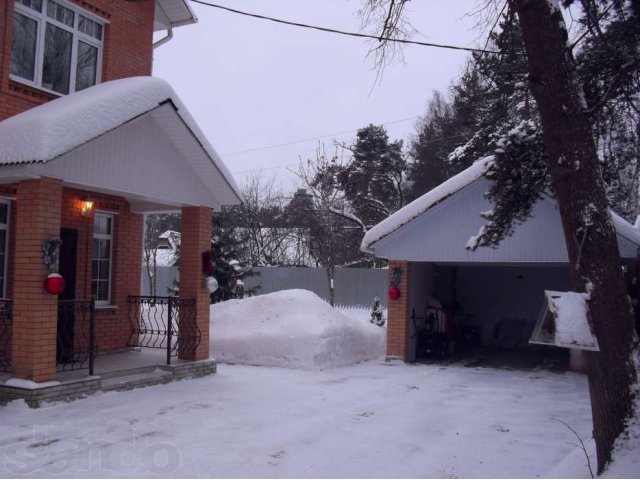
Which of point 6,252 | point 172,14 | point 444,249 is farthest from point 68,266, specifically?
point 444,249

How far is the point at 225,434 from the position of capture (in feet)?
22.8

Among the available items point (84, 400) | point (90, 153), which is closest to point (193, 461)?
point (84, 400)

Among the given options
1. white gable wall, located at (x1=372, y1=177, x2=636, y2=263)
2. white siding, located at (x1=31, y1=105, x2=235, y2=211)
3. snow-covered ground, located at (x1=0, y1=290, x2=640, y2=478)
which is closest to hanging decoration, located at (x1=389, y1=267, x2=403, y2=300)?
white gable wall, located at (x1=372, y1=177, x2=636, y2=263)

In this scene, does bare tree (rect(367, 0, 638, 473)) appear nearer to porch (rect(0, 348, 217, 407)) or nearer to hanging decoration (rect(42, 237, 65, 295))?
hanging decoration (rect(42, 237, 65, 295))

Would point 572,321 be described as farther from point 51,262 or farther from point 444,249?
point 444,249

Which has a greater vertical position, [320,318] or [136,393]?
[320,318]

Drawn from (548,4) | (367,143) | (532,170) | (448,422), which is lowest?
(448,422)

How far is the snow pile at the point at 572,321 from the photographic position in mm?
5145

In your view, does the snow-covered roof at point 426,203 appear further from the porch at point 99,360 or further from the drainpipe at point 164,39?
the drainpipe at point 164,39

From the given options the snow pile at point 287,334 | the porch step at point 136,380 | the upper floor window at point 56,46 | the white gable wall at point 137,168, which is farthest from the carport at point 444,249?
the upper floor window at point 56,46

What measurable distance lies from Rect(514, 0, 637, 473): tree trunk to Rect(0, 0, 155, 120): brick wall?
6957 mm

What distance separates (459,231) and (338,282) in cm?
1584

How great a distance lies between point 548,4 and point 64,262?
8115mm

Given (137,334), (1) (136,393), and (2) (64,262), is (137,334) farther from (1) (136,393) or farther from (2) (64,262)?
A: (1) (136,393)
